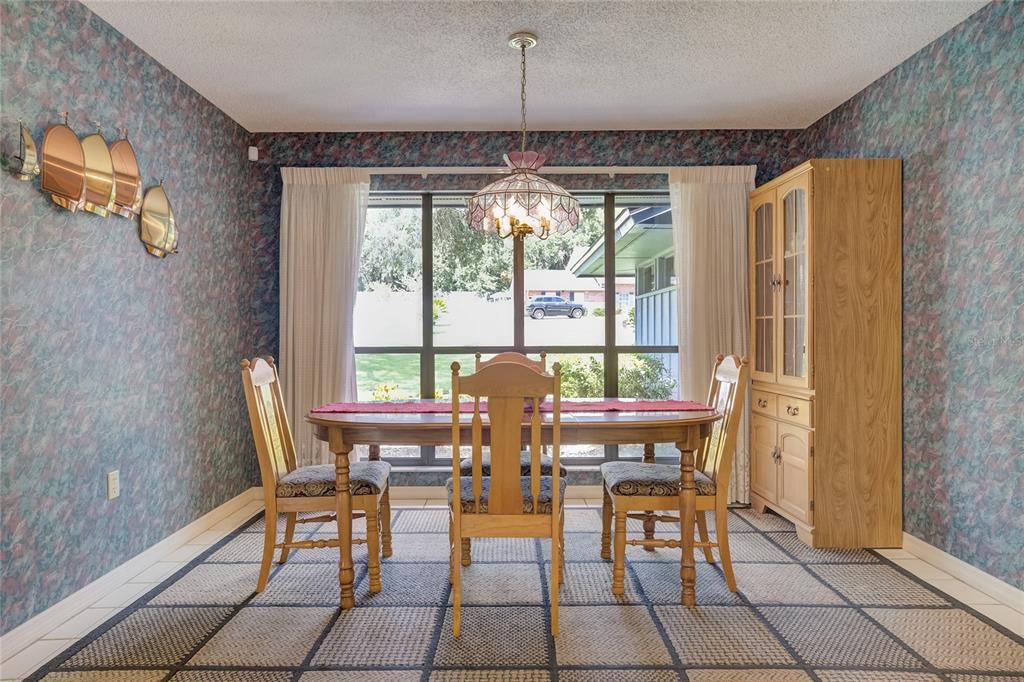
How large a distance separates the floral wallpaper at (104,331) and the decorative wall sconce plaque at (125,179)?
67mm

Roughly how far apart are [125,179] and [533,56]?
1.96m

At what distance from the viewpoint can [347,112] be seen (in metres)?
3.68

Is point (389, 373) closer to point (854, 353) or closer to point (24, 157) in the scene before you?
point (24, 157)

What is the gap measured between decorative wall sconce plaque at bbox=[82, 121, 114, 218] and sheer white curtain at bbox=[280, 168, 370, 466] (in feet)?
4.63

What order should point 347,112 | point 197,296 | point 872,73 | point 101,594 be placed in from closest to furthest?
point 101,594
point 872,73
point 197,296
point 347,112

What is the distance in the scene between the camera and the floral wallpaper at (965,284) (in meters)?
2.40

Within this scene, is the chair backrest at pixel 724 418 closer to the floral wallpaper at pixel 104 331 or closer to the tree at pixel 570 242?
the tree at pixel 570 242

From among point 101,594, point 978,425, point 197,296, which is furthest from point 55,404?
point 978,425

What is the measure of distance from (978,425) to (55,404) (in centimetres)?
374

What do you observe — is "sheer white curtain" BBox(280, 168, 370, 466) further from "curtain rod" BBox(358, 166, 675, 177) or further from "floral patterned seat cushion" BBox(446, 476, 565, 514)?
"floral patterned seat cushion" BBox(446, 476, 565, 514)

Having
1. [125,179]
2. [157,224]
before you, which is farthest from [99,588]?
[125,179]

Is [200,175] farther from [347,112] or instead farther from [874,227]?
[874,227]

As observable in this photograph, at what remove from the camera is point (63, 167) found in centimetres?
230

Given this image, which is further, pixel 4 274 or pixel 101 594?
pixel 101 594
